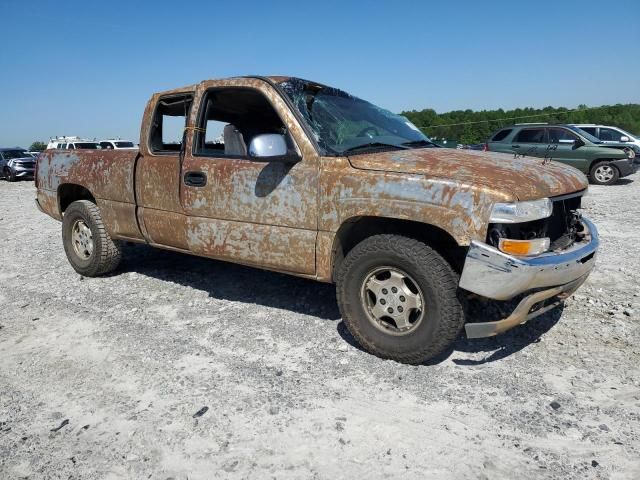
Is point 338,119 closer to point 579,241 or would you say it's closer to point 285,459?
point 579,241

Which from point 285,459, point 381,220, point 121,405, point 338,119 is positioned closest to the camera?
point 285,459

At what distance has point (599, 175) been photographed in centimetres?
1332

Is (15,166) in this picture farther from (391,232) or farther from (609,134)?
(609,134)

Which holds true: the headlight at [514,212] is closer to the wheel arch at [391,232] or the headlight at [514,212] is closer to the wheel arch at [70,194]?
the wheel arch at [391,232]

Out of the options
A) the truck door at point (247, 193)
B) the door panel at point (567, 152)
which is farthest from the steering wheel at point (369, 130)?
the door panel at point (567, 152)

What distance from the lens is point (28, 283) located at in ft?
16.8

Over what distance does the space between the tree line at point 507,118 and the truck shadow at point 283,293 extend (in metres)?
26.6

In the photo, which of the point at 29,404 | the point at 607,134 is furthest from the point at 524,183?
the point at 607,134

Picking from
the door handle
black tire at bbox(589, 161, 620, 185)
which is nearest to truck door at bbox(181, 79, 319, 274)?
the door handle

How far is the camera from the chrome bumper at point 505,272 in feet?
8.41

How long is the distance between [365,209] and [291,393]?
4.05 ft

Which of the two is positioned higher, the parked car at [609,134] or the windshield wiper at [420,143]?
the parked car at [609,134]

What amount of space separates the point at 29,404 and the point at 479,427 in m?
2.58

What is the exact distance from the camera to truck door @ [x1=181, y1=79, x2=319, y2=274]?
3.30 metres
